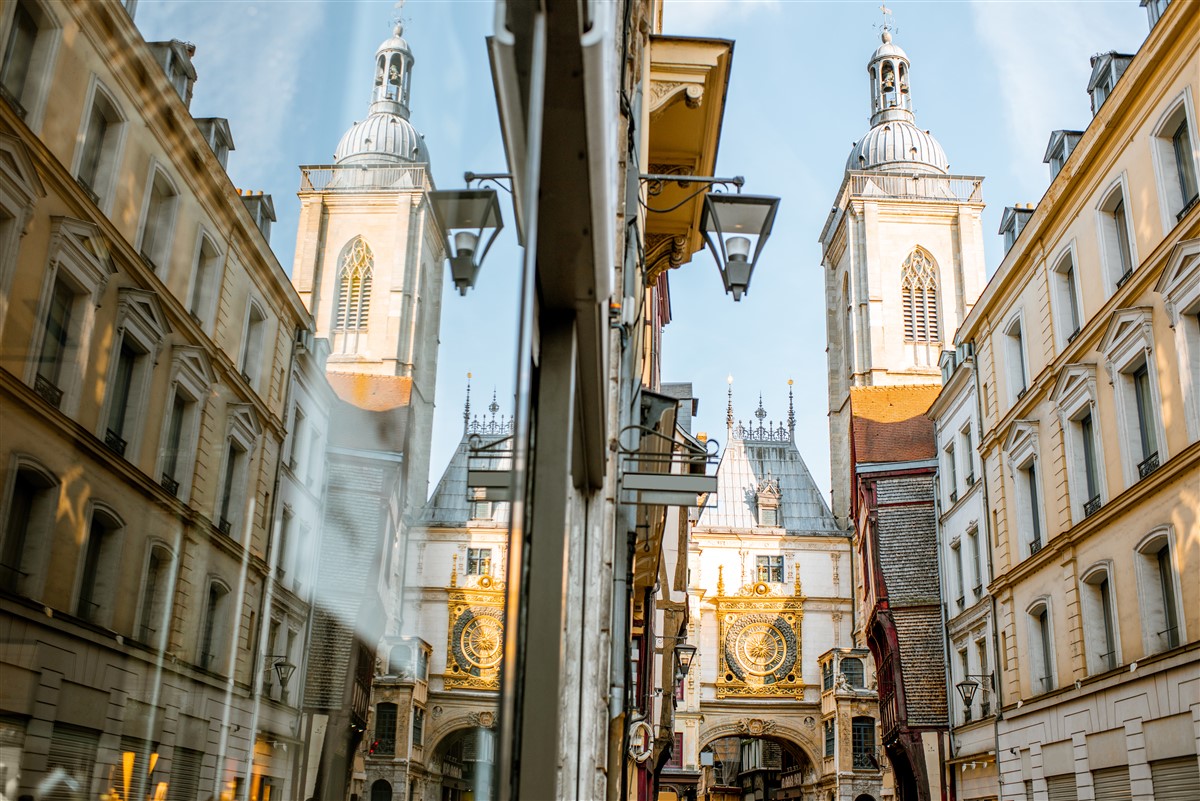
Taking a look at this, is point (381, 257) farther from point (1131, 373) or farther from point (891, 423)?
point (891, 423)

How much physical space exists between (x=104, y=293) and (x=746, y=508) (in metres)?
59.1

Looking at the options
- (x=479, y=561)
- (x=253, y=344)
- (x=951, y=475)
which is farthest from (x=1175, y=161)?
(x=253, y=344)

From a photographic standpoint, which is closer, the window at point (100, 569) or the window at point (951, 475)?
the window at point (100, 569)

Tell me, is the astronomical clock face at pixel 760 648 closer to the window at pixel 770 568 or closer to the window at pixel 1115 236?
the window at pixel 770 568

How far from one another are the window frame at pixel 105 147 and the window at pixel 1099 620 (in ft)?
64.4

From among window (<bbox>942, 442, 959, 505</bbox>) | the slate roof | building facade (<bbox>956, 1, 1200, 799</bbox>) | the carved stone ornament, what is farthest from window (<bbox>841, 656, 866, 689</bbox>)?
building facade (<bbox>956, 1, 1200, 799</bbox>)

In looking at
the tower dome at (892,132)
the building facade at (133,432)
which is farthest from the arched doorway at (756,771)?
the building facade at (133,432)

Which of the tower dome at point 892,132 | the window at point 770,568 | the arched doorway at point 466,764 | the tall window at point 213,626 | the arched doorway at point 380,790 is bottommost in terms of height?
the arched doorway at point 380,790

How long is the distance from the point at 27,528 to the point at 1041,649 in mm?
23465

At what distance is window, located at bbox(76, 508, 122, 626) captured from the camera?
95 cm

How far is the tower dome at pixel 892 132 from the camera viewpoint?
55719 mm

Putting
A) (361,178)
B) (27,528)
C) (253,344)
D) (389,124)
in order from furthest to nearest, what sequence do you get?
(389,124) < (361,178) < (253,344) < (27,528)

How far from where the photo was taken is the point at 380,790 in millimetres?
1842

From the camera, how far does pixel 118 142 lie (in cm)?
104
